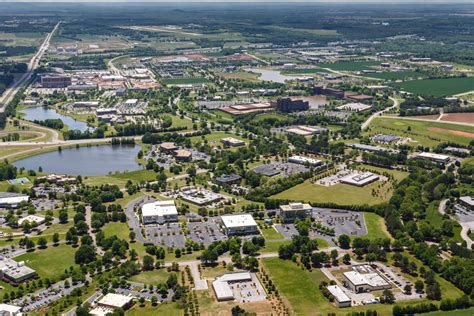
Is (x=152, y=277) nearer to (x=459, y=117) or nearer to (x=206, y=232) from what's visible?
(x=206, y=232)

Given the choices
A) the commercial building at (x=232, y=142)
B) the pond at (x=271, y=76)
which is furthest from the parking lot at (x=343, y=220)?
the pond at (x=271, y=76)

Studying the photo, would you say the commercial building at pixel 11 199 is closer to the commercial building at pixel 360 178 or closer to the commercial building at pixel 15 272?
the commercial building at pixel 15 272

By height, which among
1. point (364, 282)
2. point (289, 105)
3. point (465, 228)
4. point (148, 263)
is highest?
point (289, 105)

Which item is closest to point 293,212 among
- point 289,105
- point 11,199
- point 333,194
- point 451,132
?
point 333,194

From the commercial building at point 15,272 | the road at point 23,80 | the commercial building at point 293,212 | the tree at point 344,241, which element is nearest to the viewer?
the commercial building at point 15,272

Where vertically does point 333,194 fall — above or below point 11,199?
above

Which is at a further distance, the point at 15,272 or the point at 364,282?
the point at 15,272

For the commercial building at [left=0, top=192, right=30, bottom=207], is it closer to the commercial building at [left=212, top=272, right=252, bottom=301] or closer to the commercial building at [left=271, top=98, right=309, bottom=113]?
the commercial building at [left=212, top=272, right=252, bottom=301]
